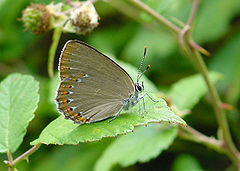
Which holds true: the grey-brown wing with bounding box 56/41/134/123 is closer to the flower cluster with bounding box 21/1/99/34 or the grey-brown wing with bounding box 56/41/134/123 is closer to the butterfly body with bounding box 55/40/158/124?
the butterfly body with bounding box 55/40/158/124

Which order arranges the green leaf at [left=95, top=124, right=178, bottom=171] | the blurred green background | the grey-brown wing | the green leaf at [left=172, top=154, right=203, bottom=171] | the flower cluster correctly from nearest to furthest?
1. the grey-brown wing
2. the flower cluster
3. the green leaf at [left=95, top=124, right=178, bottom=171]
4. the green leaf at [left=172, top=154, right=203, bottom=171]
5. the blurred green background

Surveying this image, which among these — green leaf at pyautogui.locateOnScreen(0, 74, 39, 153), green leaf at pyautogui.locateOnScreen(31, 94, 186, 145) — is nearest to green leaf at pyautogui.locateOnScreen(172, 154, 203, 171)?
green leaf at pyautogui.locateOnScreen(31, 94, 186, 145)

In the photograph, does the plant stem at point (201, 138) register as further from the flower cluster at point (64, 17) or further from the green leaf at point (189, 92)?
the flower cluster at point (64, 17)

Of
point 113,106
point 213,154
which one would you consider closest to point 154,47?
point 213,154

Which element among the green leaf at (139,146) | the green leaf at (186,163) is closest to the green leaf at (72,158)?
the green leaf at (139,146)

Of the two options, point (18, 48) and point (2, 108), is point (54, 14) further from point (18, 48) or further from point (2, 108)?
point (18, 48)

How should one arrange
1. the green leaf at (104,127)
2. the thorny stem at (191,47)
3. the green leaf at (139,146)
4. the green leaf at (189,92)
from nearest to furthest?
the green leaf at (104,127)
the thorny stem at (191,47)
the green leaf at (139,146)
the green leaf at (189,92)
